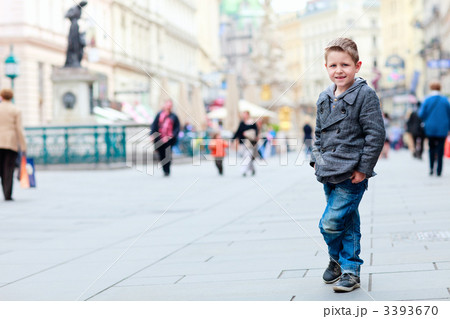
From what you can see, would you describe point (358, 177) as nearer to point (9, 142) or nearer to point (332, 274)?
point (332, 274)

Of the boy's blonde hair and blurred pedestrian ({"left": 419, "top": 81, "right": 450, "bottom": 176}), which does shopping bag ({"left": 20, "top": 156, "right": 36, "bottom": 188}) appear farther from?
the boy's blonde hair

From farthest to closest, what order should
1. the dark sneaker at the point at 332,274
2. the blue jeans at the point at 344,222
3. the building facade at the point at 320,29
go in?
the building facade at the point at 320,29 < the dark sneaker at the point at 332,274 < the blue jeans at the point at 344,222

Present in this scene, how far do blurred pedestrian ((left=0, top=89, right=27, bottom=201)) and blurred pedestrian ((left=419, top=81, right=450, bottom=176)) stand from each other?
692 centimetres

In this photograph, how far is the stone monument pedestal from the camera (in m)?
24.6

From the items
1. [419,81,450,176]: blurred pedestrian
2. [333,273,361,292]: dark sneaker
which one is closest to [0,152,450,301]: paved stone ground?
[333,273,361,292]: dark sneaker

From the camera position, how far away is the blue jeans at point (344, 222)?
17.5 ft

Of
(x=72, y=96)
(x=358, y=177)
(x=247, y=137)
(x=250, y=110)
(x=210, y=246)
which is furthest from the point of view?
(x=250, y=110)

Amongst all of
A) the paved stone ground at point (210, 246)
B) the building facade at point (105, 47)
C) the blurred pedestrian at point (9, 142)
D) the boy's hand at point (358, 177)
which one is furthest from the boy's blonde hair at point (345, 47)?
the building facade at point (105, 47)

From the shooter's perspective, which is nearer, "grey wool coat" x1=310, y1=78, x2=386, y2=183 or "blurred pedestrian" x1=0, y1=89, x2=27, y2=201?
"grey wool coat" x1=310, y1=78, x2=386, y2=183

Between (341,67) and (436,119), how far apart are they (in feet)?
35.9

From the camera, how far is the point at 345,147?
5.26 metres

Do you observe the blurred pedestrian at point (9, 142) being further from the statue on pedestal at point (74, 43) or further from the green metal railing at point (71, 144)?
the statue on pedestal at point (74, 43)

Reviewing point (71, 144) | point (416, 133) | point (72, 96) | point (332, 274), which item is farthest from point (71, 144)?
point (332, 274)
